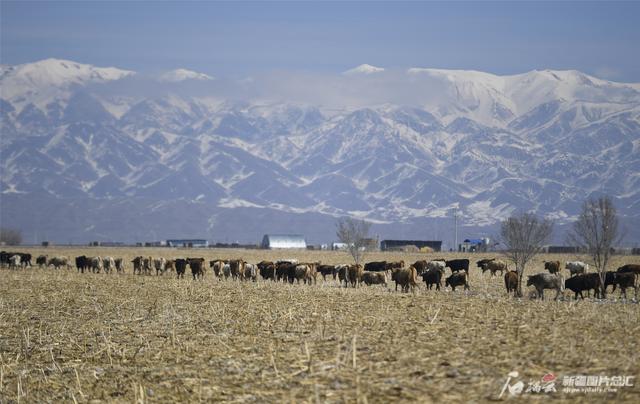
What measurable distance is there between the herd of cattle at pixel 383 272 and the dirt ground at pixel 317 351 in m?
11.9

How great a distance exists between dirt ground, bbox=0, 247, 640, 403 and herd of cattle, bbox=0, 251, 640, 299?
1191cm

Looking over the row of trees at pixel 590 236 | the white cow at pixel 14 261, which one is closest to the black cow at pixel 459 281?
the row of trees at pixel 590 236

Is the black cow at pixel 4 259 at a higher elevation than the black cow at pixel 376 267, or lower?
lower

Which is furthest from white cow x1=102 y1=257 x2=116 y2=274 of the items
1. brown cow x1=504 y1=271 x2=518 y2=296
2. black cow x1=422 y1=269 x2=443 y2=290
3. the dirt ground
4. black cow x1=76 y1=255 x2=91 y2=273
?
the dirt ground

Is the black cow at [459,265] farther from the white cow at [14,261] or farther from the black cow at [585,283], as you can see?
the white cow at [14,261]

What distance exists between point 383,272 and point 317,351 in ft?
102

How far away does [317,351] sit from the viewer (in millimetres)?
20641

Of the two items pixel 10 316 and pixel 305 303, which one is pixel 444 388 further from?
pixel 10 316

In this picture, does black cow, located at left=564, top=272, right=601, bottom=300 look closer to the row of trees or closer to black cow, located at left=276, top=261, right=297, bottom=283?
the row of trees

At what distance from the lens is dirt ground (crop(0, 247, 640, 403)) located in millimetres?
17766

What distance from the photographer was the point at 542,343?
19.7m

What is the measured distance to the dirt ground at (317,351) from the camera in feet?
58.3

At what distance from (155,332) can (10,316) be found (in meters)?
8.03

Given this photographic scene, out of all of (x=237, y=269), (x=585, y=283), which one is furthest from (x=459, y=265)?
(x=585, y=283)
